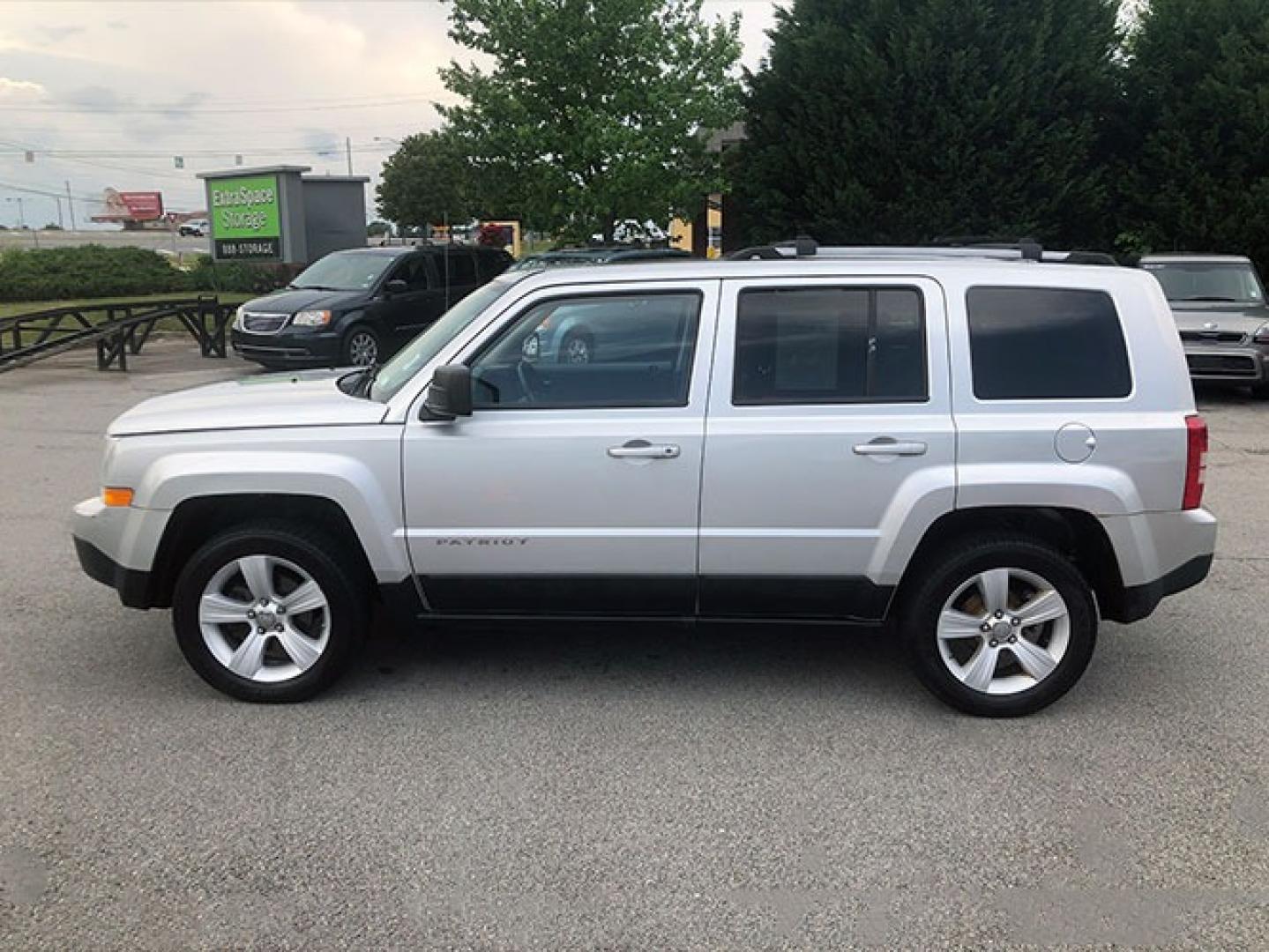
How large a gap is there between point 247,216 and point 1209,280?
20962 millimetres

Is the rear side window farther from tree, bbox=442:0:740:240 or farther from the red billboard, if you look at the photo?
the red billboard

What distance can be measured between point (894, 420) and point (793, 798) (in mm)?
1472

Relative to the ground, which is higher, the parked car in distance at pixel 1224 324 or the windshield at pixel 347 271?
the windshield at pixel 347 271

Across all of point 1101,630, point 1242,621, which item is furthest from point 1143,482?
point 1242,621

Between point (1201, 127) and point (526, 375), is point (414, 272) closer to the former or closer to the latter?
point (526, 375)

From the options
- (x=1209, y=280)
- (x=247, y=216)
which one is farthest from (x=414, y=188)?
(x=1209, y=280)

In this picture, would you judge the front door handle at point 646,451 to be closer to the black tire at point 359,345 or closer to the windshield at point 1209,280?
the black tire at point 359,345

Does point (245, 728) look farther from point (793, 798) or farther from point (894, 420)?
point (894, 420)

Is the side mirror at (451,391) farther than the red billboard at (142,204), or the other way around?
the red billboard at (142,204)

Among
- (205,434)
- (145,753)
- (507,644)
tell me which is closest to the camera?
(145,753)

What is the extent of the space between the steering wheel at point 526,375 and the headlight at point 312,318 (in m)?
10.6

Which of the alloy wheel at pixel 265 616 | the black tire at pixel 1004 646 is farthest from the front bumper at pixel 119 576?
the black tire at pixel 1004 646

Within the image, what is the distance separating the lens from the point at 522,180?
63.4 feet

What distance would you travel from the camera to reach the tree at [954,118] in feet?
52.0
